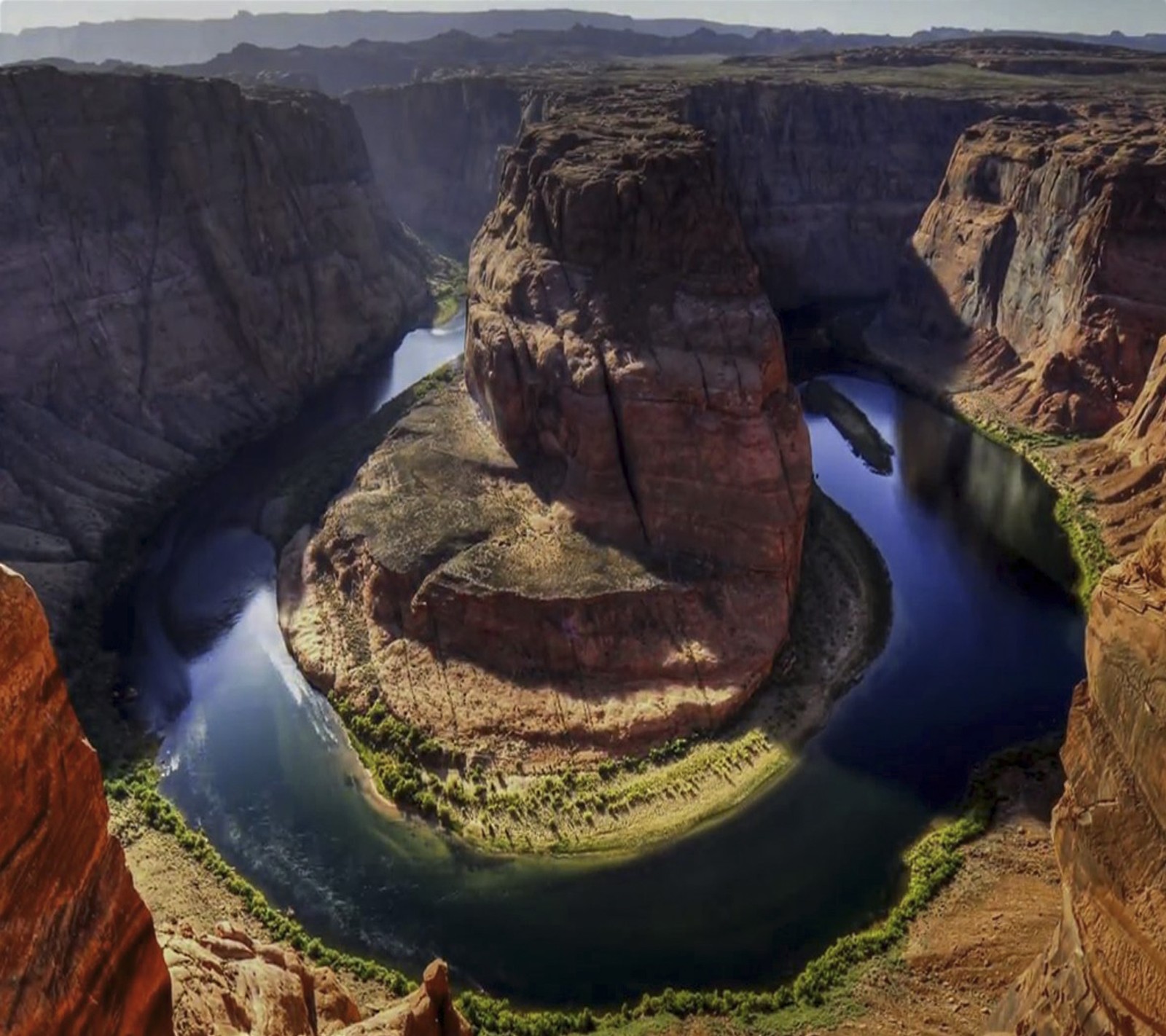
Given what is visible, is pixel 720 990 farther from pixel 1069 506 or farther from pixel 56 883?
pixel 1069 506

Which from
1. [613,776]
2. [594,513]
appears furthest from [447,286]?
[613,776]

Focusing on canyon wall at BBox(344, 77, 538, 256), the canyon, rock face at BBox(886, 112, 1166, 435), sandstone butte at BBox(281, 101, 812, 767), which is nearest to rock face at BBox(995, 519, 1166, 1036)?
the canyon

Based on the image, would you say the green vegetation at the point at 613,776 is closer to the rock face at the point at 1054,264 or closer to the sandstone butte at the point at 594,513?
the sandstone butte at the point at 594,513

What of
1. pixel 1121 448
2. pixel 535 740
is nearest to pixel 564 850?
pixel 535 740

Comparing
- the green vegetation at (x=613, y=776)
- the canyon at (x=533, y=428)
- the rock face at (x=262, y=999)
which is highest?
the canyon at (x=533, y=428)

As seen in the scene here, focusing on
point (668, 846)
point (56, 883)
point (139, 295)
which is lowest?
point (668, 846)

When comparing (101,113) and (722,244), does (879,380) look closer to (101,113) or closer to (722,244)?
(722,244)

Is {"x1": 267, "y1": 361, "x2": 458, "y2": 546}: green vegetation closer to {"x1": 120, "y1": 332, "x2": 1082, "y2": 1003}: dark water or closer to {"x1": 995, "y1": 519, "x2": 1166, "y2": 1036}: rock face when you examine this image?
{"x1": 120, "y1": 332, "x2": 1082, "y2": 1003}: dark water

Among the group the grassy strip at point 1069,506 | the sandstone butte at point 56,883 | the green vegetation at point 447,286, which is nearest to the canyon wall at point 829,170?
the green vegetation at point 447,286
